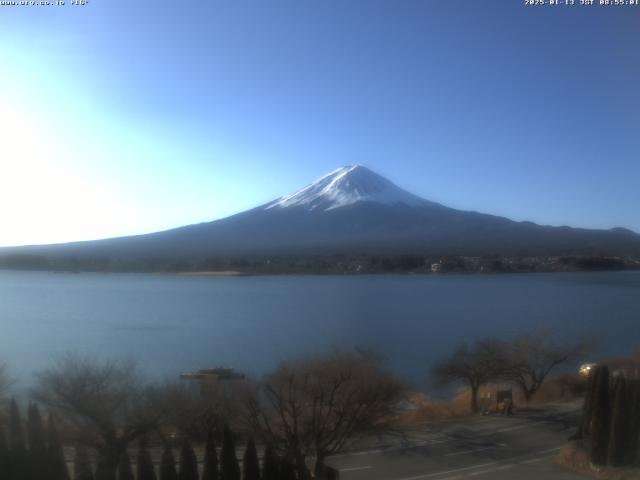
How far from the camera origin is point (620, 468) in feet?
22.1

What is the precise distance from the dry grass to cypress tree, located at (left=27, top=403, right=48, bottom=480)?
5.11 meters

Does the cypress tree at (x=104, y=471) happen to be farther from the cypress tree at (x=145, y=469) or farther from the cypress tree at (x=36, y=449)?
the cypress tree at (x=36, y=449)

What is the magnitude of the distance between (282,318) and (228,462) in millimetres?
15247

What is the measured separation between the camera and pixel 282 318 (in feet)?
67.2

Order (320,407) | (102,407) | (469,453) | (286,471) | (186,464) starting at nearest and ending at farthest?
(186,464) → (286,471) → (102,407) → (320,407) → (469,453)

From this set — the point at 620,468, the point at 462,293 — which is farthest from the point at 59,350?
the point at 462,293

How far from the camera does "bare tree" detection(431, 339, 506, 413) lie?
37.0 ft

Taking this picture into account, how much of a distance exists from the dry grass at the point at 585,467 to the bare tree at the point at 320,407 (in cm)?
194

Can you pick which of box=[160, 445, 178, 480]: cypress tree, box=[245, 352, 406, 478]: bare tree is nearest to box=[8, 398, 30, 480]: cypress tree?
box=[160, 445, 178, 480]: cypress tree

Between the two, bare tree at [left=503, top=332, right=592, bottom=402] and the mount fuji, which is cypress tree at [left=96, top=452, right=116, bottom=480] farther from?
the mount fuji

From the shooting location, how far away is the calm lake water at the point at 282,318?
1416 centimetres

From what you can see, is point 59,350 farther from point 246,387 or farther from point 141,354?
point 246,387

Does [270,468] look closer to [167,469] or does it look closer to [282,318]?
[167,469]

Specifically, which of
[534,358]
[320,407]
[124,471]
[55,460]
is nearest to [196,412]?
[320,407]
